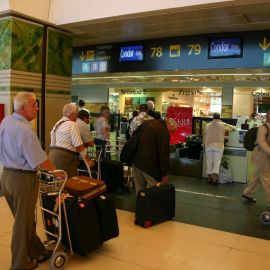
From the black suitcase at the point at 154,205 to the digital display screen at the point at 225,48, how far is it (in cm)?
296

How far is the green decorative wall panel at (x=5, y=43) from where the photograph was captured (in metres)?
5.72

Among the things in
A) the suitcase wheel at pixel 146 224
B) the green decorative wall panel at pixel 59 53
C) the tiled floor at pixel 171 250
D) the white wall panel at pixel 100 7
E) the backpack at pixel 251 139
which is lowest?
the tiled floor at pixel 171 250

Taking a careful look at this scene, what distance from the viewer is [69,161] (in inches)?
182

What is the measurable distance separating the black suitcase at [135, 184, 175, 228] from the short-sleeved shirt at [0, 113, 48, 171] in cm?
181

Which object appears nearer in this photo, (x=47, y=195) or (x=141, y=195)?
(x=47, y=195)

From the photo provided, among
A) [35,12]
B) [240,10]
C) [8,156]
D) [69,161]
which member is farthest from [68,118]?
[240,10]

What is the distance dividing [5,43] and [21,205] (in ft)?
11.9

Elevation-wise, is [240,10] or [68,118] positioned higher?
[240,10]

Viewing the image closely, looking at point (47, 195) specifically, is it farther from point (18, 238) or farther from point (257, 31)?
point (257, 31)

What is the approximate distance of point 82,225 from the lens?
329cm

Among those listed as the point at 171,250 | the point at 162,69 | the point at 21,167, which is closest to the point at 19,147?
the point at 21,167

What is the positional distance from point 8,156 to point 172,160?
19.1ft

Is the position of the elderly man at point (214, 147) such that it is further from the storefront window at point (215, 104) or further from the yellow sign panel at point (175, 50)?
the storefront window at point (215, 104)

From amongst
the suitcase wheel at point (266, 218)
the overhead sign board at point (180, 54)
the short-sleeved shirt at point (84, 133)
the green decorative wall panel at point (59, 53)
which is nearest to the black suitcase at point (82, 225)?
the short-sleeved shirt at point (84, 133)
